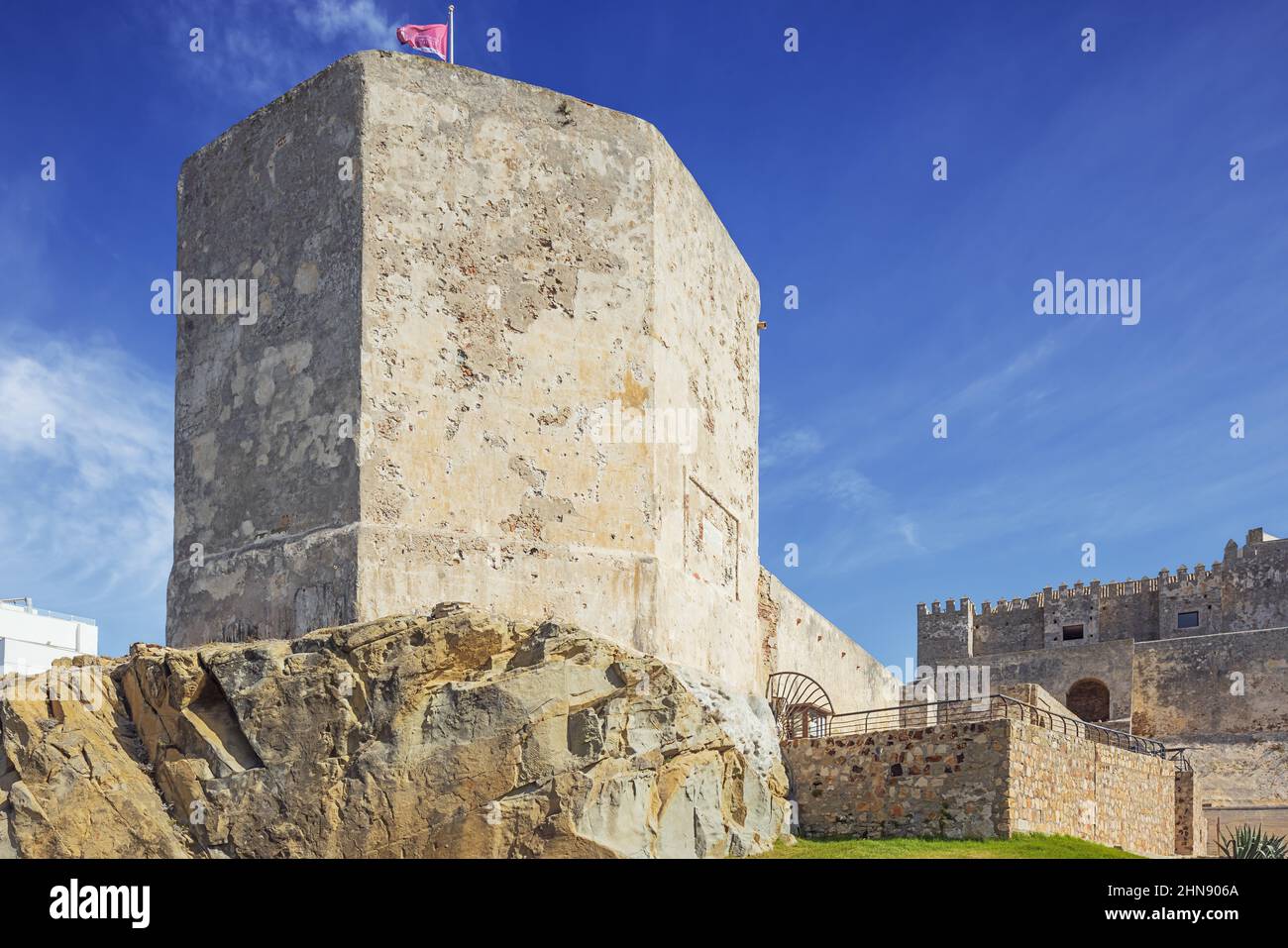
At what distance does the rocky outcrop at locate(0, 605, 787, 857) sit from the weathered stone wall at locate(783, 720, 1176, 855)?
10.2 feet

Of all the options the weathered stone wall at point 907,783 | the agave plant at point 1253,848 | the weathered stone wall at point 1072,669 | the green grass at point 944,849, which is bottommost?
the agave plant at point 1253,848

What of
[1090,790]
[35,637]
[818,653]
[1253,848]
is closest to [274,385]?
[1090,790]

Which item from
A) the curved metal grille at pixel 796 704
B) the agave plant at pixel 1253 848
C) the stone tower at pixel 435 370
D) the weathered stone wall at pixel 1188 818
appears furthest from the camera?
the weathered stone wall at pixel 1188 818

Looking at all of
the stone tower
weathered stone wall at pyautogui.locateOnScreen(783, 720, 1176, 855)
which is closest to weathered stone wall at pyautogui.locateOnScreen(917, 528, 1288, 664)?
weathered stone wall at pyautogui.locateOnScreen(783, 720, 1176, 855)

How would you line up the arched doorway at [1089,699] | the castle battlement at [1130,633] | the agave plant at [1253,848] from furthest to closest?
the arched doorway at [1089,699]
the castle battlement at [1130,633]
the agave plant at [1253,848]

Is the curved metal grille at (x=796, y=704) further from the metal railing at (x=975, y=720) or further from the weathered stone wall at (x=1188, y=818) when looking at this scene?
the weathered stone wall at (x=1188, y=818)

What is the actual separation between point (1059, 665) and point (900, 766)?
2569cm

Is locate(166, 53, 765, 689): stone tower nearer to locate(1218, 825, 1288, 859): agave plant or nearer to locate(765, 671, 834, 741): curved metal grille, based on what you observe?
locate(765, 671, 834, 741): curved metal grille

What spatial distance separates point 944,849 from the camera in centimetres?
1335

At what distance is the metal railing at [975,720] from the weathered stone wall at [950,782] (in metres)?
0.25

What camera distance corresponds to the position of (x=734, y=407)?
1648 cm

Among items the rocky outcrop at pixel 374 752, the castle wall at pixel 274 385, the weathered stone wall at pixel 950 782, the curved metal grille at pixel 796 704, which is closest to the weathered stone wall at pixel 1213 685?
the curved metal grille at pixel 796 704

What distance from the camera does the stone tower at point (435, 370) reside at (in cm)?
1280

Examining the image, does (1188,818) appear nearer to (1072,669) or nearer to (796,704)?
(796,704)
